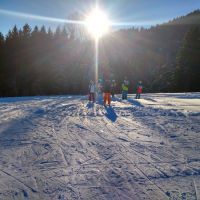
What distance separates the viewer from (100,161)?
6.05 m

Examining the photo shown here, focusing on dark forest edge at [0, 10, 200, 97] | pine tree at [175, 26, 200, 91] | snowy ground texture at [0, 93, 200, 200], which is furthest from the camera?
dark forest edge at [0, 10, 200, 97]

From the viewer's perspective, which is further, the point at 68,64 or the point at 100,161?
the point at 68,64

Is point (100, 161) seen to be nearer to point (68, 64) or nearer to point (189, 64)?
point (189, 64)

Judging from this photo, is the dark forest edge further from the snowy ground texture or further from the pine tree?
the snowy ground texture

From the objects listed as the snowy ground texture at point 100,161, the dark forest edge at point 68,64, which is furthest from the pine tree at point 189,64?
the snowy ground texture at point 100,161

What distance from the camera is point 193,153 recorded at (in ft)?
21.6

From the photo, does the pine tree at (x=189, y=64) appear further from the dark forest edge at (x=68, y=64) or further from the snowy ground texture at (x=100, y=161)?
the snowy ground texture at (x=100, y=161)

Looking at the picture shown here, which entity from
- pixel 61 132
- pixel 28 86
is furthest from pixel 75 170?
pixel 28 86

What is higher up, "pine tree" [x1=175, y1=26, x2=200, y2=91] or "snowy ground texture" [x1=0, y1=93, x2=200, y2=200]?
"pine tree" [x1=175, y1=26, x2=200, y2=91]

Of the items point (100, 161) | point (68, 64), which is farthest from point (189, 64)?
point (100, 161)

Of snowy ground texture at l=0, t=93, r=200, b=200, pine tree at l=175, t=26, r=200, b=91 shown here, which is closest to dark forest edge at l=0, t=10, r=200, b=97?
pine tree at l=175, t=26, r=200, b=91

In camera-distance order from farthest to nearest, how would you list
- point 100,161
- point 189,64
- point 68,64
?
point 68,64, point 189,64, point 100,161

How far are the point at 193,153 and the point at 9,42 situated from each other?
61.4 meters

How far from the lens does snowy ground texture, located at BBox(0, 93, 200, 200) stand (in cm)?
464
